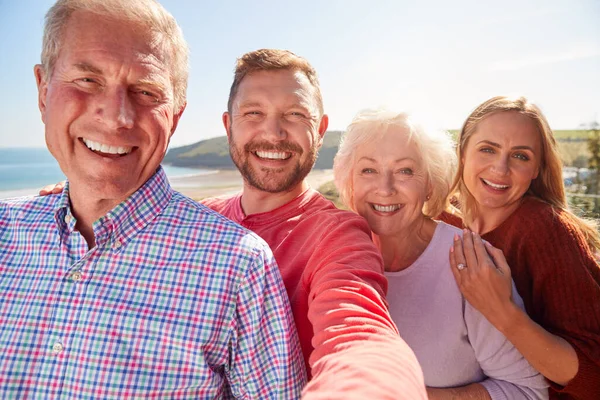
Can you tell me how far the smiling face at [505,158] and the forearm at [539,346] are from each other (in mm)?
947

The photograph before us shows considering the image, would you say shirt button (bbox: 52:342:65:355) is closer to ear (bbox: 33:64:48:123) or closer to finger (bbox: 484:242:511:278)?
ear (bbox: 33:64:48:123)

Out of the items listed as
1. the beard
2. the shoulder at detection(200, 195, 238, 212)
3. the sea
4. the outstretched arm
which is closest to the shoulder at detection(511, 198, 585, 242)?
the outstretched arm

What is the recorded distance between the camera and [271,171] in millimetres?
2314

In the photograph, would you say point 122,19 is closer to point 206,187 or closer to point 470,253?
point 470,253

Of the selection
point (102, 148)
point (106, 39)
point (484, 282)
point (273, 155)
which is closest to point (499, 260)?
point (484, 282)

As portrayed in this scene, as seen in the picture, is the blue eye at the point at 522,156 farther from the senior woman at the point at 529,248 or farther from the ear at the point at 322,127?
the ear at the point at 322,127

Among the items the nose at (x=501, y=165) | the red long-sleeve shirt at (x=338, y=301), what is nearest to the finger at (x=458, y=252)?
the red long-sleeve shirt at (x=338, y=301)

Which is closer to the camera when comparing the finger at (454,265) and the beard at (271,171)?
the finger at (454,265)

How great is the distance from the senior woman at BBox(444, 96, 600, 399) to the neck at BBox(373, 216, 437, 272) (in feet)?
0.84

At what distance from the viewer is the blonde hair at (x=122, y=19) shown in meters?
1.37

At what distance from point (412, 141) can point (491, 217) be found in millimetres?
1051

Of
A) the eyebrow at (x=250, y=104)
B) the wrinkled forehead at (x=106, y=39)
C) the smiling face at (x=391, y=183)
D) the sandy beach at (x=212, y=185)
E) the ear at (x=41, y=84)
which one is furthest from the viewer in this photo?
the sandy beach at (x=212, y=185)

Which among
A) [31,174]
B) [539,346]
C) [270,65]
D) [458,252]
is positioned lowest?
[31,174]

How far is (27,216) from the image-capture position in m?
1.57
